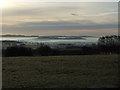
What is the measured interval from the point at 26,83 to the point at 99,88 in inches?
122

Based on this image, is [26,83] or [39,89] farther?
[26,83]

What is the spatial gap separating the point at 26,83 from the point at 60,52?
23729mm

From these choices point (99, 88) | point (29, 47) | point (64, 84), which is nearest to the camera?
point (99, 88)

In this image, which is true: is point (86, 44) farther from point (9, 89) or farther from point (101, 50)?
point (9, 89)

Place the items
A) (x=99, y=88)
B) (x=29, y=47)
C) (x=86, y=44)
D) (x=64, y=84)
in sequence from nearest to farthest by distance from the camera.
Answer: (x=99, y=88) → (x=64, y=84) → (x=29, y=47) → (x=86, y=44)

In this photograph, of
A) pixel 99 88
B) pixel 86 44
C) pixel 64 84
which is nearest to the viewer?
pixel 99 88

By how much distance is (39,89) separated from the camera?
31.0 feet

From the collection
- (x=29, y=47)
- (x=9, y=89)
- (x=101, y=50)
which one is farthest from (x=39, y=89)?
(x=101, y=50)

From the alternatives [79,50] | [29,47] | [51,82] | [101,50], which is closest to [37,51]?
[29,47]

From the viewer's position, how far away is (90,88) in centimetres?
925

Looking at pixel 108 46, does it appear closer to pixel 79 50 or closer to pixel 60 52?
pixel 79 50

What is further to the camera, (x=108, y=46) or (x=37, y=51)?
A: (x=108, y=46)

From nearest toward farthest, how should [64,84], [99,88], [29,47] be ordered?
1. [99,88]
2. [64,84]
3. [29,47]

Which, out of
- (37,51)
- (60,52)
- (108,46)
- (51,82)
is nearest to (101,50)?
(108,46)
